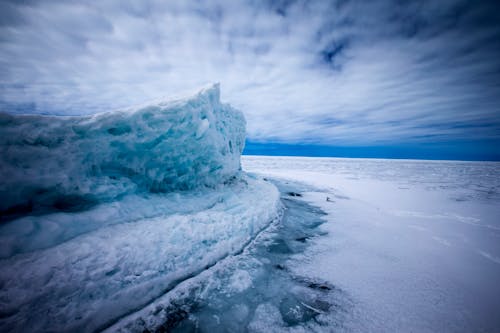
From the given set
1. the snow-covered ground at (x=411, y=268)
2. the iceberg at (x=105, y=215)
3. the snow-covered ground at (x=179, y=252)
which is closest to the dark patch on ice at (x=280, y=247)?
the snow-covered ground at (x=179, y=252)

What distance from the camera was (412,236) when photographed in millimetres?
5113

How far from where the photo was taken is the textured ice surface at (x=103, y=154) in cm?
333

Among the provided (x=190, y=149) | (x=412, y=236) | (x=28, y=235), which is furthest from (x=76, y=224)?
(x=412, y=236)

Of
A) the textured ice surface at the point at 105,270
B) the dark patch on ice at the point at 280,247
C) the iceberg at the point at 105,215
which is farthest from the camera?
the dark patch on ice at the point at 280,247

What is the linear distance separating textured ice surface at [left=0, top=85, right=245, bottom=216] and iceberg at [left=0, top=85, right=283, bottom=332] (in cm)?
2

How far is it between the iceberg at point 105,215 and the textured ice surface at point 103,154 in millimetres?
19

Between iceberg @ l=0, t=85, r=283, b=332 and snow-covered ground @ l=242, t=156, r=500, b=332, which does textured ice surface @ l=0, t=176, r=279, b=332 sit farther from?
snow-covered ground @ l=242, t=156, r=500, b=332

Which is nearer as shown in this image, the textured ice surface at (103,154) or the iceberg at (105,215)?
the iceberg at (105,215)

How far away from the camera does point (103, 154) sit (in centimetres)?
430

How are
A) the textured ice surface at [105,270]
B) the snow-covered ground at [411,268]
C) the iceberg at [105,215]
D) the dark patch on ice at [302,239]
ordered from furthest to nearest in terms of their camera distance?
1. the dark patch on ice at [302,239]
2. the snow-covered ground at [411,268]
3. the iceberg at [105,215]
4. the textured ice surface at [105,270]

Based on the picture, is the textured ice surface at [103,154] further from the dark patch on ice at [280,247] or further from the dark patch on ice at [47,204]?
the dark patch on ice at [280,247]

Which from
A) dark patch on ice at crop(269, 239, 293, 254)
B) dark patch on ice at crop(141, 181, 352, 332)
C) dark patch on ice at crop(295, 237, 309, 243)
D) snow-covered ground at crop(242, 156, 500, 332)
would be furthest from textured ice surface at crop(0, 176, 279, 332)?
snow-covered ground at crop(242, 156, 500, 332)

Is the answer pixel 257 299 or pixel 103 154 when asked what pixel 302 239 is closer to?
pixel 257 299

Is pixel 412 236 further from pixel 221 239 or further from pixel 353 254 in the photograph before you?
pixel 221 239
